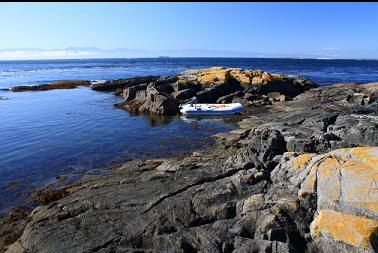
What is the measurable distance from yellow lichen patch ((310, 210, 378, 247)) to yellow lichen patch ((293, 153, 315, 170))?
2886mm

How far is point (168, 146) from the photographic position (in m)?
25.0

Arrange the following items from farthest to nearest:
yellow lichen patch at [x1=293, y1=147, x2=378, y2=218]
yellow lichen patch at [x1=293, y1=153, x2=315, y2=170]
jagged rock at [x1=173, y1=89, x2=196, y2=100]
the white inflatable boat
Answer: jagged rock at [x1=173, y1=89, x2=196, y2=100]
the white inflatable boat
yellow lichen patch at [x1=293, y1=153, x2=315, y2=170]
yellow lichen patch at [x1=293, y1=147, x2=378, y2=218]

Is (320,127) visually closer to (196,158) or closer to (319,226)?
(196,158)

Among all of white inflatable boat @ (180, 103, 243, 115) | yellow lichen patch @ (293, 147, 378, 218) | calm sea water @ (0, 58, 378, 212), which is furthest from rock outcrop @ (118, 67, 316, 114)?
yellow lichen patch @ (293, 147, 378, 218)

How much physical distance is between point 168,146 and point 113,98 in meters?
29.7

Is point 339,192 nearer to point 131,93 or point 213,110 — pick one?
point 213,110

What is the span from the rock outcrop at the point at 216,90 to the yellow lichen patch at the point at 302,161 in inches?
1036

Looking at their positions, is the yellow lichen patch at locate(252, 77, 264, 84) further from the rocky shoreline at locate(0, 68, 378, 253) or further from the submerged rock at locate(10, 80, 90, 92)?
the submerged rock at locate(10, 80, 90, 92)

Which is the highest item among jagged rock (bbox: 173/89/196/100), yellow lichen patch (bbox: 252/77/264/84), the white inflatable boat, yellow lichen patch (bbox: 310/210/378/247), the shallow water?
yellow lichen patch (bbox: 252/77/264/84)

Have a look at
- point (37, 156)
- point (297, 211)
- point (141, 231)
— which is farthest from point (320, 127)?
point (37, 156)

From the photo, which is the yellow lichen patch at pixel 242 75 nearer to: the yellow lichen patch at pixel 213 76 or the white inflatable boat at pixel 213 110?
the yellow lichen patch at pixel 213 76

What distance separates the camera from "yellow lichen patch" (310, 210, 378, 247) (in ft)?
28.4

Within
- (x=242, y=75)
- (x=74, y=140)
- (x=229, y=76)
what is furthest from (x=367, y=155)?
(x=242, y=75)

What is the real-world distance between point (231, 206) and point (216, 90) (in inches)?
1355
